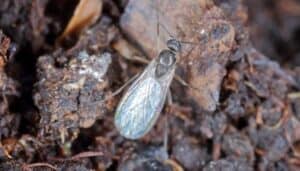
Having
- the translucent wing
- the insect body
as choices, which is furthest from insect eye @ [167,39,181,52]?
the translucent wing

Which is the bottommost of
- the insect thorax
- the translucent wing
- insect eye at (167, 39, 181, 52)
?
the translucent wing

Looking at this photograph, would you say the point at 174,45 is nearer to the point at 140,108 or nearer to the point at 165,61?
the point at 165,61

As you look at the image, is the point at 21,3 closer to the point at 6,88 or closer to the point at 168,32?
the point at 6,88

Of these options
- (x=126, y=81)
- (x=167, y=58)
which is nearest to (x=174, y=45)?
(x=167, y=58)

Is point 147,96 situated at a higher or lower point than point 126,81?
lower

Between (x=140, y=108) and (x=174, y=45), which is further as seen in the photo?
(x=140, y=108)

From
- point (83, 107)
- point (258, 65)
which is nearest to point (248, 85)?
point (258, 65)

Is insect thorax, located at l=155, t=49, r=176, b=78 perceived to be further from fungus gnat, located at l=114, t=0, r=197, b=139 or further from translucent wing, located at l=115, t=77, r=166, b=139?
translucent wing, located at l=115, t=77, r=166, b=139
